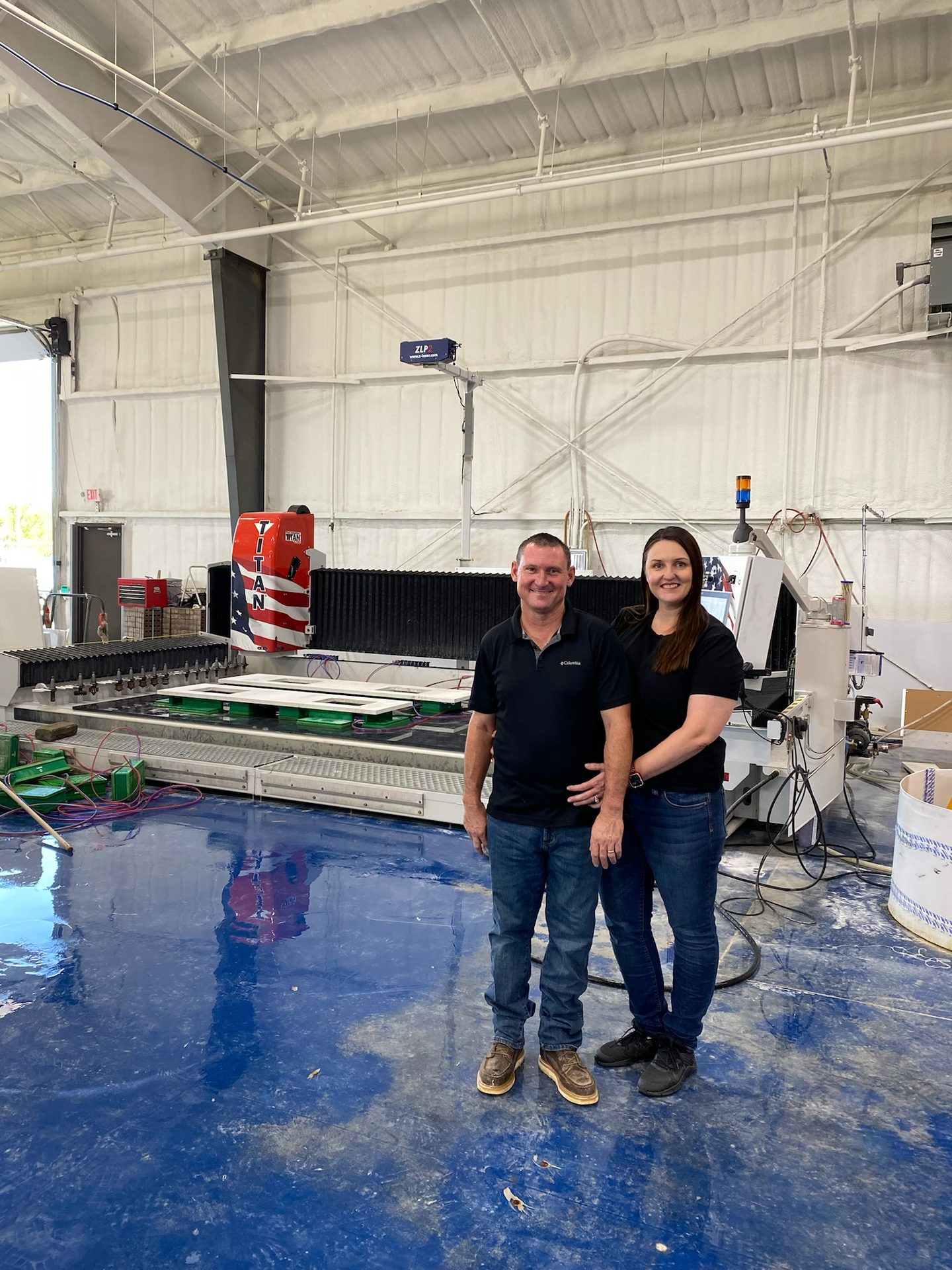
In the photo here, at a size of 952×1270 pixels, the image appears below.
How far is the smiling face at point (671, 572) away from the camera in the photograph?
2.35 m

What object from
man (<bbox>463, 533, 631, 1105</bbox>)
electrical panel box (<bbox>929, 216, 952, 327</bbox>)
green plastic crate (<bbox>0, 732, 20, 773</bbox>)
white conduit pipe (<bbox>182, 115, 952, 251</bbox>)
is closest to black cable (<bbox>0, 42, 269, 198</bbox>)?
white conduit pipe (<bbox>182, 115, 952, 251</bbox>)

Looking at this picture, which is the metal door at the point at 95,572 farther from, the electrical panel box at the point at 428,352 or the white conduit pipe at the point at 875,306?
the white conduit pipe at the point at 875,306

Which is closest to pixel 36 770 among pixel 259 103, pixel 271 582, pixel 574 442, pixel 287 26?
pixel 271 582

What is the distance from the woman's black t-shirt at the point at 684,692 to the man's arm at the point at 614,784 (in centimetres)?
9

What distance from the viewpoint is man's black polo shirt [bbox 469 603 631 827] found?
7.73 feet

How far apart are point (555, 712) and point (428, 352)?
595 centimetres

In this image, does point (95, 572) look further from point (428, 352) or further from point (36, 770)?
point (36, 770)

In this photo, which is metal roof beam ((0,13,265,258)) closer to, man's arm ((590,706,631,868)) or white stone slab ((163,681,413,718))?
white stone slab ((163,681,413,718))

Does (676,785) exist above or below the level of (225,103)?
below

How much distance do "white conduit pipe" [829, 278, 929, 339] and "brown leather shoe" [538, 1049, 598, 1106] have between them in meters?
7.81

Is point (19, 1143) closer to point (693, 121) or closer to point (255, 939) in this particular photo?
point (255, 939)

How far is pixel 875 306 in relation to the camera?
8188 mm

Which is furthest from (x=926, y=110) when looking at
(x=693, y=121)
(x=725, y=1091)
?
(x=725, y=1091)

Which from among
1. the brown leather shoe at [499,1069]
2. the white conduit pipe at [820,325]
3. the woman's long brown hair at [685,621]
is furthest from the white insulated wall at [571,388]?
the brown leather shoe at [499,1069]
